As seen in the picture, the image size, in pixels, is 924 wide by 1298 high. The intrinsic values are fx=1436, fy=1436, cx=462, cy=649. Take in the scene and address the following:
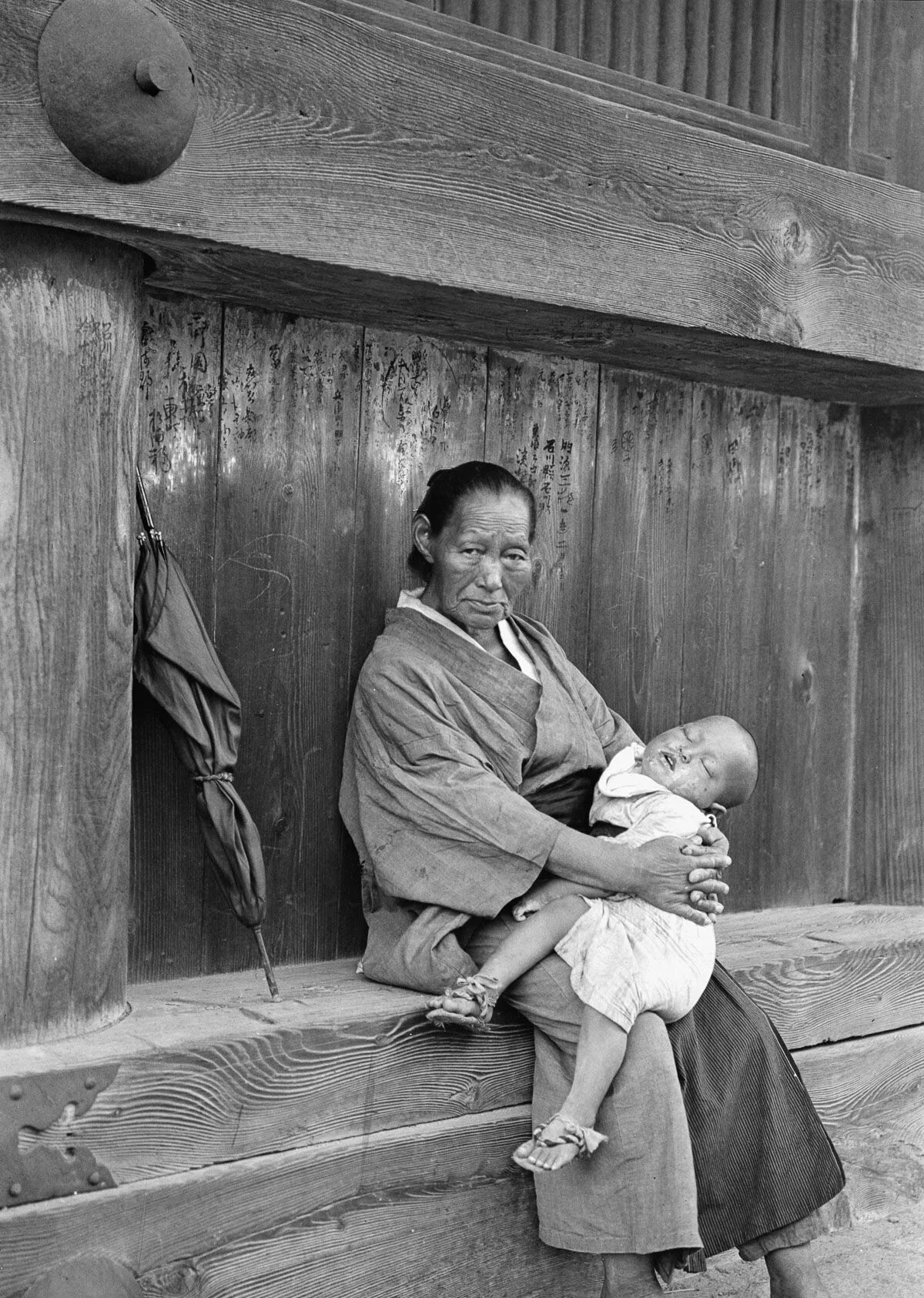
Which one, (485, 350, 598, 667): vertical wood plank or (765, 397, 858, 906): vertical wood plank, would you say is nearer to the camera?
(485, 350, 598, 667): vertical wood plank

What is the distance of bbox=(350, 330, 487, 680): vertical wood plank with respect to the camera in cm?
361

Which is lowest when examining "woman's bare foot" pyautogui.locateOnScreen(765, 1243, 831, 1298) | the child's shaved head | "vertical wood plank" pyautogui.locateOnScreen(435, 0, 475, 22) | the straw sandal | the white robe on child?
"woman's bare foot" pyautogui.locateOnScreen(765, 1243, 831, 1298)

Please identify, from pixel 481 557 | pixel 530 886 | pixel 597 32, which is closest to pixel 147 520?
pixel 481 557

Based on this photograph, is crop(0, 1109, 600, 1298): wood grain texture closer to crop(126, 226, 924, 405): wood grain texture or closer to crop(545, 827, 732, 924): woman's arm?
crop(545, 827, 732, 924): woman's arm

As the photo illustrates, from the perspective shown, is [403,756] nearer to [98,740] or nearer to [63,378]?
[98,740]

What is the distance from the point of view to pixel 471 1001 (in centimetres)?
302

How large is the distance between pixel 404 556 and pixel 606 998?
1.27 meters

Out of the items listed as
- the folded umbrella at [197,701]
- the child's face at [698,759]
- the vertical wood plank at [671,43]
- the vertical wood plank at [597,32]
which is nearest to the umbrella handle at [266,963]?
the folded umbrella at [197,701]

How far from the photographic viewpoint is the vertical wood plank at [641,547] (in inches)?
160

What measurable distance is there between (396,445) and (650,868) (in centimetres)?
126

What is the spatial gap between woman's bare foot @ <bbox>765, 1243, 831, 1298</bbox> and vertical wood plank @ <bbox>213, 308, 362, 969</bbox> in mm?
1240

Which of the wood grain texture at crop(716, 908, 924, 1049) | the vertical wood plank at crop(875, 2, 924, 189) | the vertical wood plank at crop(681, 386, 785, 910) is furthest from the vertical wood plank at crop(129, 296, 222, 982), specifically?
the vertical wood plank at crop(875, 2, 924, 189)

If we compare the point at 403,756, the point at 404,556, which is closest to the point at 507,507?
the point at 404,556

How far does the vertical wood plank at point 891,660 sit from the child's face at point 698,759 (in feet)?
4.47
